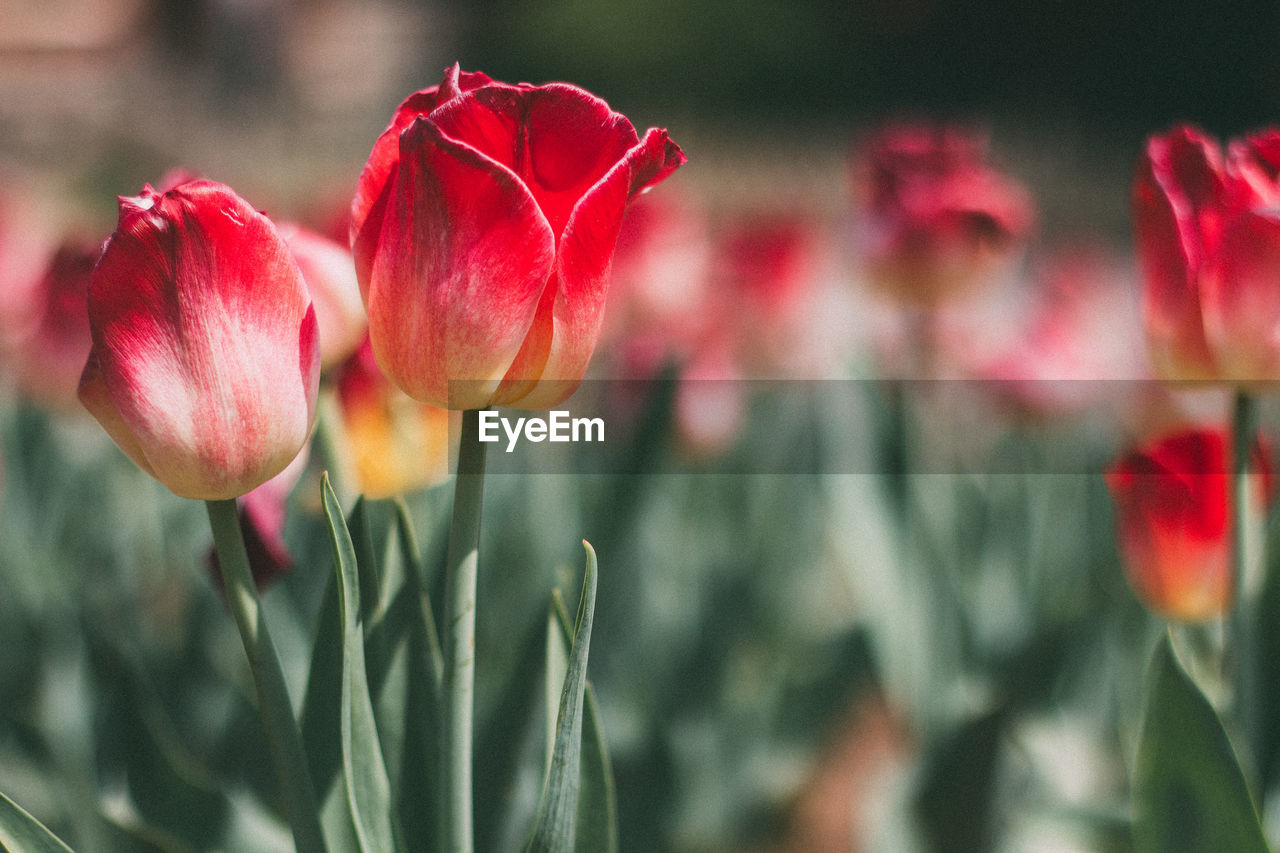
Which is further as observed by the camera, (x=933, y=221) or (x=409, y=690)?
(x=933, y=221)

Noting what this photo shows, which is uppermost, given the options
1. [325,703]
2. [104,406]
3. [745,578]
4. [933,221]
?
[933,221]

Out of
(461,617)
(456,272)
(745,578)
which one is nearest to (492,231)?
(456,272)

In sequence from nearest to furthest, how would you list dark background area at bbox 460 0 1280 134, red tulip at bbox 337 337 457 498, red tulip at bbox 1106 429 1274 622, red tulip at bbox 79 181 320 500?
red tulip at bbox 79 181 320 500 < red tulip at bbox 1106 429 1274 622 < red tulip at bbox 337 337 457 498 < dark background area at bbox 460 0 1280 134

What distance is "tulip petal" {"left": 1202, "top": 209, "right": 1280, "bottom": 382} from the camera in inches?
16.3

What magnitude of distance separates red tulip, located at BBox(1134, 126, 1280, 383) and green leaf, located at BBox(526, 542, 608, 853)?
0.30 meters

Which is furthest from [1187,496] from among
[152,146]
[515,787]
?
[152,146]

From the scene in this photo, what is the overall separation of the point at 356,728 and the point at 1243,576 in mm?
393

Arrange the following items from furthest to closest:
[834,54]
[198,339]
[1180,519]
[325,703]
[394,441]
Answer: [834,54] → [394,441] → [1180,519] → [325,703] → [198,339]

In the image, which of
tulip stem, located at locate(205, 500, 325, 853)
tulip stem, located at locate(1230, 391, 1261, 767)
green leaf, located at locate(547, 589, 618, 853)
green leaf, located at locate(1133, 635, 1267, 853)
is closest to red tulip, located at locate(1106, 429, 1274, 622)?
tulip stem, located at locate(1230, 391, 1261, 767)

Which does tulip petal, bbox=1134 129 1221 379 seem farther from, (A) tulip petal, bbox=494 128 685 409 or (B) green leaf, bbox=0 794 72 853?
(B) green leaf, bbox=0 794 72 853

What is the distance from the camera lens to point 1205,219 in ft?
1.43

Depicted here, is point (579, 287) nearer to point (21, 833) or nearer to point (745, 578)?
point (21, 833)

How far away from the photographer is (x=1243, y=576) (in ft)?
1.51

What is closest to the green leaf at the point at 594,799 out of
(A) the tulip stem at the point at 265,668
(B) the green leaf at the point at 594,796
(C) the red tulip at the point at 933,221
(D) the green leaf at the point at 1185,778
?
(B) the green leaf at the point at 594,796
